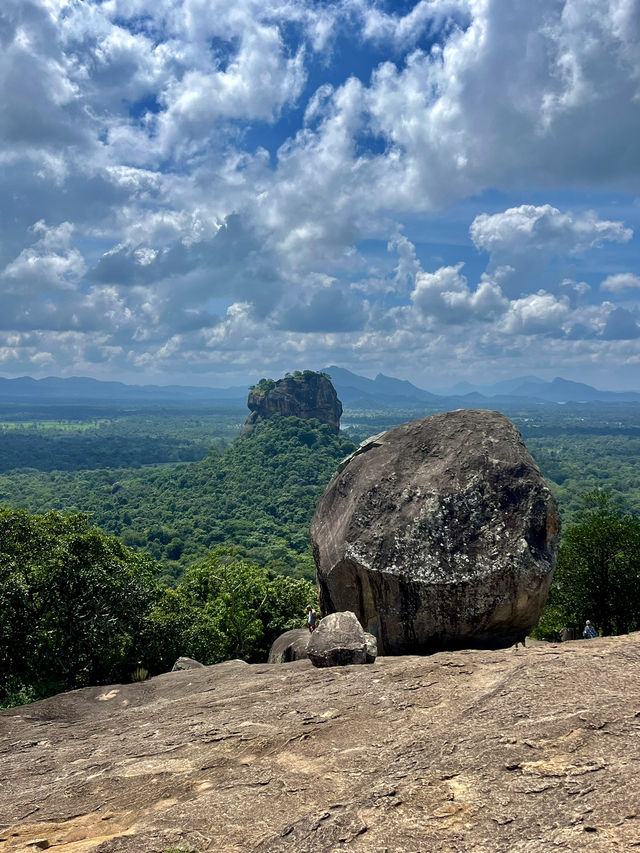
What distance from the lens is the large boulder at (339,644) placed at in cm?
1525

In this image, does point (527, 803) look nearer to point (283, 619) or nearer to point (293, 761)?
point (293, 761)

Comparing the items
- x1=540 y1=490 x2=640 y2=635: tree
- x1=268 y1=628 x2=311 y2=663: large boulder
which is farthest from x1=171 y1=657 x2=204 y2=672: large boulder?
x1=540 y1=490 x2=640 y2=635: tree

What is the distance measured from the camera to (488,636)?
16.5 meters

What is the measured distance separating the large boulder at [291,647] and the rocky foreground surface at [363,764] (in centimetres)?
417

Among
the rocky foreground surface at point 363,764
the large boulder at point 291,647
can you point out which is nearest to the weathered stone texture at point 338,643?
the rocky foreground surface at point 363,764

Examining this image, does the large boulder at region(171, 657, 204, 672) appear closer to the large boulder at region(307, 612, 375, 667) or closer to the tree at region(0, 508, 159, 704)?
the tree at region(0, 508, 159, 704)

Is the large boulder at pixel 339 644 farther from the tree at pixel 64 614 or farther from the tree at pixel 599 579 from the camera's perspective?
the tree at pixel 599 579

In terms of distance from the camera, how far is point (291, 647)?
19141 millimetres

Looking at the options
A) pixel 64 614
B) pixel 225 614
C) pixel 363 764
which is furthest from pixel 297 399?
pixel 363 764

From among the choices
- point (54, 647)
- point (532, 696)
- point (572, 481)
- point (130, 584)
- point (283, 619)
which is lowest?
point (572, 481)

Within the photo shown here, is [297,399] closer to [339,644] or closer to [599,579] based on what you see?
[599,579]

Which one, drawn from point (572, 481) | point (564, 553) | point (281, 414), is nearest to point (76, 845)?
point (564, 553)

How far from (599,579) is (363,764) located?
24535mm

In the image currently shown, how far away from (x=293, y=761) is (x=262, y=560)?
7848 cm
